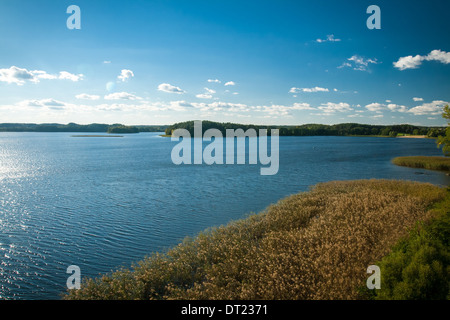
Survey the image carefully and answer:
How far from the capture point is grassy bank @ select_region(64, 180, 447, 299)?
977cm

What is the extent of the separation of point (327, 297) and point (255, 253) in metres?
4.32

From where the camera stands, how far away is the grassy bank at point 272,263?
9.77m

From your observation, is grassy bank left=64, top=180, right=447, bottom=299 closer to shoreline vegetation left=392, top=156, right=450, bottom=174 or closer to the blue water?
the blue water

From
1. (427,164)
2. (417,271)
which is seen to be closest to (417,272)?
(417,271)

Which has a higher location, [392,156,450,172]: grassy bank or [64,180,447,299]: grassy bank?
[392,156,450,172]: grassy bank

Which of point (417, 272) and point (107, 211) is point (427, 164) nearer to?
point (417, 272)

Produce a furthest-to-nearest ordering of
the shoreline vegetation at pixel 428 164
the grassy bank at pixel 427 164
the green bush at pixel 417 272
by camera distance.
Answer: the grassy bank at pixel 427 164 < the shoreline vegetation at pixel 428 164 < the green bush at pixel 417 272

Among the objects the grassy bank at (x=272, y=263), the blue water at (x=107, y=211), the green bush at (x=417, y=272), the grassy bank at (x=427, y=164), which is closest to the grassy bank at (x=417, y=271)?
the green bush at (x=417, y=272)

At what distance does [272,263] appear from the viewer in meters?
11.7

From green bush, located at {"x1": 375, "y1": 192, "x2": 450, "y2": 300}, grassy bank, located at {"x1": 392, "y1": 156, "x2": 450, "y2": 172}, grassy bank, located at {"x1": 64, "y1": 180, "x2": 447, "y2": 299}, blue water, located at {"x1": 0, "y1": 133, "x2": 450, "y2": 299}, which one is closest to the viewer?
green bush, located at {"x1": 375, "y1": 192, "x2": 450, "y2": 300}

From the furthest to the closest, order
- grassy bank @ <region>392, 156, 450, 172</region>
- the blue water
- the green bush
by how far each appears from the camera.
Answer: grassy bank @ <region>392, 156, 450, 172</region> → the blue water → the green bush

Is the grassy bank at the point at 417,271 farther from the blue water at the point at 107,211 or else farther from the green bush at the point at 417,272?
the blue water at the point at 107,211

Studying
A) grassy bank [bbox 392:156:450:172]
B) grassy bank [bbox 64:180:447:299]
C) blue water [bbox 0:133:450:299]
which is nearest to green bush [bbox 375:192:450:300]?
grassy bank [bbox 64:180:447:299]

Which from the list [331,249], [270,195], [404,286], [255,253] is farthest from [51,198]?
[404,286]
